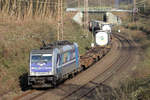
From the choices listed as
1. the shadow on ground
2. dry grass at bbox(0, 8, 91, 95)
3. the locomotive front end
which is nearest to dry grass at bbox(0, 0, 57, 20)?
dry grass at bbox(0, 8, 91, 95)

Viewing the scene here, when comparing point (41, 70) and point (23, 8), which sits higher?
point (23, 8)

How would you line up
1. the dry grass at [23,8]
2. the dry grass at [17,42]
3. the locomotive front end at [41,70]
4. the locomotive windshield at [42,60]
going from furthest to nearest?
the dry grass at [23,8] < the dry grass at [17,42] < the locomotive windshield at [42,60] < the locomotive front end at [41,70]

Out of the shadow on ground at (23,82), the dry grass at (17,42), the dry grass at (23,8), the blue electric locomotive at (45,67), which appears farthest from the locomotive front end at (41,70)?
the dry grass at (23,8)

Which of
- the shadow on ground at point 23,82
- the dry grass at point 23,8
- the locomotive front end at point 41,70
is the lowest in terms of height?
the shadow on ground at point 23,82

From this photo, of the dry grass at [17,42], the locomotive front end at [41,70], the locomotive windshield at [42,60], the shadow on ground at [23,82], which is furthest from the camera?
the dry grass at [17,42]

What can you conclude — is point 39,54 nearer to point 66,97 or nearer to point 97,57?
point 66,97

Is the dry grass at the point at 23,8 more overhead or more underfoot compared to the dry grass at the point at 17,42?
more overhead

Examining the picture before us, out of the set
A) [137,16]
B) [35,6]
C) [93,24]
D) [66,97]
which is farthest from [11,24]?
[137,16]

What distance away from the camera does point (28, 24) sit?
128 ft

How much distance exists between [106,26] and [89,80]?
121ft

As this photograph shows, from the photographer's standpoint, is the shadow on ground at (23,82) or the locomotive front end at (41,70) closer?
the locomotive front end at (41,70)

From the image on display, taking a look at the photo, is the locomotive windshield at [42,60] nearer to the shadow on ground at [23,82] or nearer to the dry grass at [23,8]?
the shadow on ground at [23,82]

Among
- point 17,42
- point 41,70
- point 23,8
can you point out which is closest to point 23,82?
point 41,70

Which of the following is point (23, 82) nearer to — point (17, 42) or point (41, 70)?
point (41, 70)
